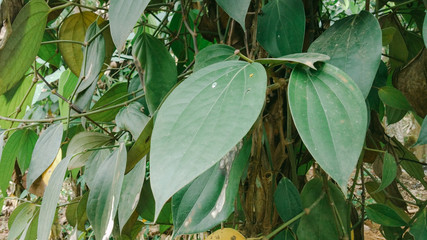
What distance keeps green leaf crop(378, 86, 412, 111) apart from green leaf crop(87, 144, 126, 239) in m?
0.32

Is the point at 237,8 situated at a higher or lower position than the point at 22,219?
higher

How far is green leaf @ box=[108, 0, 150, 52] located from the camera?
0.32m

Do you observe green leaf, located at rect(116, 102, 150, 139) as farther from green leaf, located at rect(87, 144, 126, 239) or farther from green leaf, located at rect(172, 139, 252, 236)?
green leaf, located at rect(172, 139, 252, 236)

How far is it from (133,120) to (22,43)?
0.55 ft

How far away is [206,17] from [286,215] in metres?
0.32

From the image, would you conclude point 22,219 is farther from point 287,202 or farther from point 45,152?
point 287,202

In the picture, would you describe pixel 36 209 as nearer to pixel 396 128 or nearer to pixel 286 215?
pixel 286 215

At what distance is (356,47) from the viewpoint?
0.35 m

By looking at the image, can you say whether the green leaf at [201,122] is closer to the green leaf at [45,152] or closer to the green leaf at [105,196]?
the green leaf at [105,196]

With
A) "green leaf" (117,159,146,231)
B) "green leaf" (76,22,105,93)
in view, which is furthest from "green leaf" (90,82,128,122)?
"green leaf" (117,159,146,231)

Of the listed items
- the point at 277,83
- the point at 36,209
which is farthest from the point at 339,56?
the point at 36,209

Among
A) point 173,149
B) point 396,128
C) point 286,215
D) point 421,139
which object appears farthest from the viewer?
point 396,128

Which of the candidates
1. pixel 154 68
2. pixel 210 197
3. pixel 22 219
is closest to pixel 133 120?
pixel 154 68

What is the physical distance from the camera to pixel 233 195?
33cm
